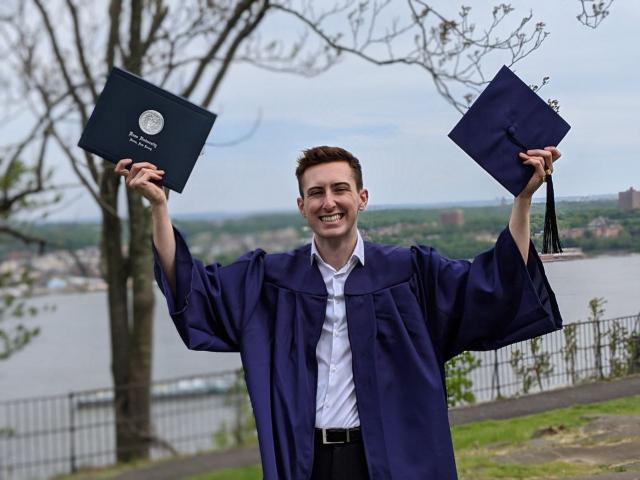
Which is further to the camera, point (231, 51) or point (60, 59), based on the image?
point (60, 59)

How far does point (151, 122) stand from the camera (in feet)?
9.34

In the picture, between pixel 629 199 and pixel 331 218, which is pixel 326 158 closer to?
pixel 331 218

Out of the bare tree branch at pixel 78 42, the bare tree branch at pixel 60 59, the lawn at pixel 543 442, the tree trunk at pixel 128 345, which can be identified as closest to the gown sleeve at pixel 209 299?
the lawn at pixel 543 442

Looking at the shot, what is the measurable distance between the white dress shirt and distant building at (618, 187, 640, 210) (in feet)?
4.41

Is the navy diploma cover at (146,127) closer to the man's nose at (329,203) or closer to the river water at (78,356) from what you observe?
the man's nose at (329,203)

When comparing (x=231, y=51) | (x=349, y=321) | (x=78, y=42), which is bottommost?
(x=349, y=321)

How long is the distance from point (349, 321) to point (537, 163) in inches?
24.7

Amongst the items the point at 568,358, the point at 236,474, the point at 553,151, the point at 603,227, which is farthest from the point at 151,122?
the point at 236,474

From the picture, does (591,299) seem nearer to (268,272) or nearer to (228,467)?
(268,272)

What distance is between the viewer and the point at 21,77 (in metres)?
10.5

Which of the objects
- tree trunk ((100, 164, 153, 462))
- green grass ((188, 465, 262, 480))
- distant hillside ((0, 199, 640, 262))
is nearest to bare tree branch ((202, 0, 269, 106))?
tree trunk ((100, 164, 153, 462))

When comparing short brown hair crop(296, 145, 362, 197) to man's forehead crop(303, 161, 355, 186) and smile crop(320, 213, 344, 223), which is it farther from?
smile crop(320, 213, 344, 223)

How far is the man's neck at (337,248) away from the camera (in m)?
2.73

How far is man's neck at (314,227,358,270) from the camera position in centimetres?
273
